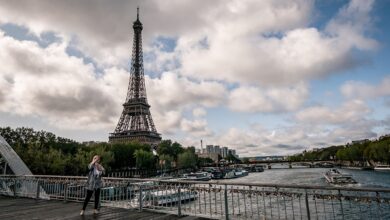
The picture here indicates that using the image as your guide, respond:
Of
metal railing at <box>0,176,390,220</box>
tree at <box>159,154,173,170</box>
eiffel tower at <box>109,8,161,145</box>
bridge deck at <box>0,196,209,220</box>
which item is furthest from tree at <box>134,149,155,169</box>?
bridge deck at <box>0,196,209,220</box>

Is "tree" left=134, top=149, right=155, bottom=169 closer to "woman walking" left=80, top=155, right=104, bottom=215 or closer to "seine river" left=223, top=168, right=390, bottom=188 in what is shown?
"seine river" left=223, top=168, right=390, bottom=188

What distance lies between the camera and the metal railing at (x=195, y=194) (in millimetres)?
7477

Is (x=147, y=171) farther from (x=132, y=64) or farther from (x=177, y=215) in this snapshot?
(x=177, y=215)

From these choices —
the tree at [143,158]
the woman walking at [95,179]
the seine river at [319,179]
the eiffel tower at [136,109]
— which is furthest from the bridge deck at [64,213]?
the eiffel tower at [136,109]

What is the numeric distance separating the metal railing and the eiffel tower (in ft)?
301

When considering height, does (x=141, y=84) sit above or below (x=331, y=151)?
above

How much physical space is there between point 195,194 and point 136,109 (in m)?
100

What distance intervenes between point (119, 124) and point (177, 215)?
102188 millimetres

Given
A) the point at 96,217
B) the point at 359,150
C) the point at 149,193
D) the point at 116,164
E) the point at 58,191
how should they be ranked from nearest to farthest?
the point at 96,217 < the point at 149,193 < the point at 58,191 < the point at 116,164 < the point at 359,150

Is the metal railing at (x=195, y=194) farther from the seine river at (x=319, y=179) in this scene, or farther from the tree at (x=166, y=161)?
the tree at (x=166, y=161)

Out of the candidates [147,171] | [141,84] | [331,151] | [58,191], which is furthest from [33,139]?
[331,151]

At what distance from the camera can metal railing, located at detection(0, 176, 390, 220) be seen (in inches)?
294

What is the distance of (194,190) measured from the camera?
1004cm

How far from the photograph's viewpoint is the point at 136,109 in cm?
10744
